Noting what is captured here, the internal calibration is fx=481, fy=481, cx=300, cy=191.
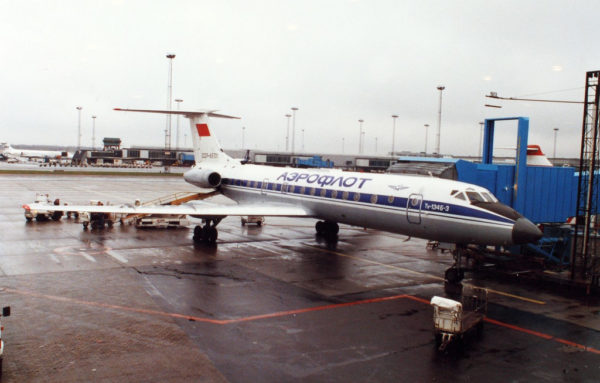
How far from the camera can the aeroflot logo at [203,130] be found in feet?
92.4

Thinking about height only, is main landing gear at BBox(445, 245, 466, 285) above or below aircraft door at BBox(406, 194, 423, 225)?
below

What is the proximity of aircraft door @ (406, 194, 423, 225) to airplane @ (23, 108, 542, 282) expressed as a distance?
1.4 inches

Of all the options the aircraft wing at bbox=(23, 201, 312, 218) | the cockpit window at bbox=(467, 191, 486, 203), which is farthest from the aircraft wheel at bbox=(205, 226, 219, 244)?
the cockpit window at bbox=(467, 191, 486, 203)

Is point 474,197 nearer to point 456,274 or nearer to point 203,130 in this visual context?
point 456,274

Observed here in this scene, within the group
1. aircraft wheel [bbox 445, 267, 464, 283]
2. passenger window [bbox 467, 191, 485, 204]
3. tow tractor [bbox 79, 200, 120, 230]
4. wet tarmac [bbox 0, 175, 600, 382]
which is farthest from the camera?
tow tractor [bbox 79, 200, 120, 230]

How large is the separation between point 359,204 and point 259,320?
8.30m

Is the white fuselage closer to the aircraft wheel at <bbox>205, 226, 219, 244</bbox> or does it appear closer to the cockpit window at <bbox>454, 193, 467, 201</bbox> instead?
the cockpit window at <bbox>454, 193, 467, 201</bbox>

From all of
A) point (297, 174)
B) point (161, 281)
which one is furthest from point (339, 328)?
point (297, 174)

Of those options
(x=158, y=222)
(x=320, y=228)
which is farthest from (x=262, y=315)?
(x=158, y=222)

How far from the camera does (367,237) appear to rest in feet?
83.6

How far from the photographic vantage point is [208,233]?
22.1 meters

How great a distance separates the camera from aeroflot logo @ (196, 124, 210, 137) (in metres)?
28.2

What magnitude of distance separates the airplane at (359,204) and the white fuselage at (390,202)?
3 centimetres

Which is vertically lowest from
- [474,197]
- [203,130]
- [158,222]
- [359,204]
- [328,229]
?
[158,222]
